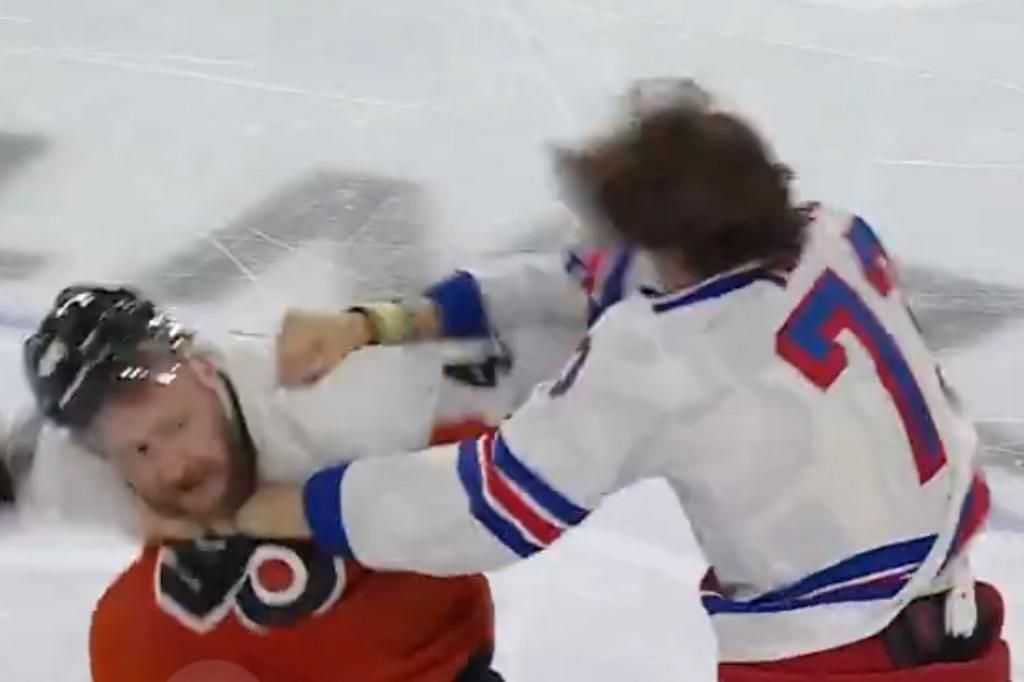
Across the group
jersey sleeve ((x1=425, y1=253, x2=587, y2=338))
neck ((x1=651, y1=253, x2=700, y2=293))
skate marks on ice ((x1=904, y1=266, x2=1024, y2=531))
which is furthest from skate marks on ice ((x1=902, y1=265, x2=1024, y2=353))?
neck ((x1=651, y1=253, x2=700, y2=293))

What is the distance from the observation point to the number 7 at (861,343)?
1.03 meters

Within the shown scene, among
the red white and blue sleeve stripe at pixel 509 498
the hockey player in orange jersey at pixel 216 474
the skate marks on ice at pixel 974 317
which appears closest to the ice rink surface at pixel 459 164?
the skate marks on ice at pixel 974 317

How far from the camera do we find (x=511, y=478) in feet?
3.41

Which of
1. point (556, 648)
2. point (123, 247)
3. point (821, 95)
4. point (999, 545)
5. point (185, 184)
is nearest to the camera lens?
point (556, 648)

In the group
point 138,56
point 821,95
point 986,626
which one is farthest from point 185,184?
point 986,626

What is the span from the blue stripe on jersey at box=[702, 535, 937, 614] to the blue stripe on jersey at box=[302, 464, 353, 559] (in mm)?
216

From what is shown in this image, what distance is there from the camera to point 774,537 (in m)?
1.06

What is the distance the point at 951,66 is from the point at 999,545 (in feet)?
3.07

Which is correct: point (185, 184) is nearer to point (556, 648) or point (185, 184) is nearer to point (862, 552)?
point (556, 648)

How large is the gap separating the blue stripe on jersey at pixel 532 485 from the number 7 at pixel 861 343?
0.43ft

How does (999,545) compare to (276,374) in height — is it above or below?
below

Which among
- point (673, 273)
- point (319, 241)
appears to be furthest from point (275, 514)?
point (319, 241)

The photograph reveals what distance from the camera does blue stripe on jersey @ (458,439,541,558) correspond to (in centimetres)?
105

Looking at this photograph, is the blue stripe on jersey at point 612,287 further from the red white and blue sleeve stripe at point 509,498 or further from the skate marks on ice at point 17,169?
the skate marks on ice at point 17,169
